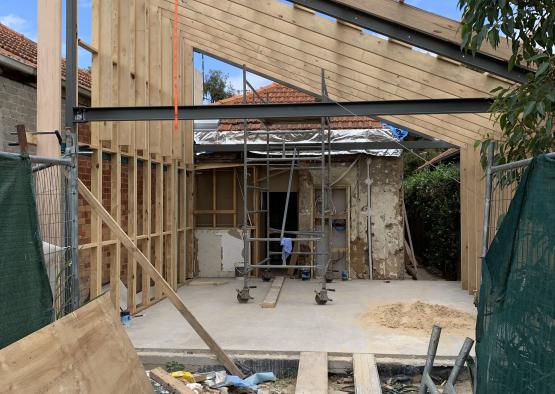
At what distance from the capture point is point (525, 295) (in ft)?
8.15

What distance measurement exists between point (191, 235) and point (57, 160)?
7881mm

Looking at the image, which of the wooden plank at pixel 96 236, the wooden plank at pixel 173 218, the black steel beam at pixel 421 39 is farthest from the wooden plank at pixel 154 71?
the black steel beam at pixel 421 39

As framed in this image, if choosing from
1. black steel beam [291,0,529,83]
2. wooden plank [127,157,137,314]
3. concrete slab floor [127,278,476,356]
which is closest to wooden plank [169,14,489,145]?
black steel beam [291,0,529,83]

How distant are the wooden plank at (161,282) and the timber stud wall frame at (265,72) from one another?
1.56m

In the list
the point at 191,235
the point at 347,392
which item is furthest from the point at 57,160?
Result: the point at 191,235

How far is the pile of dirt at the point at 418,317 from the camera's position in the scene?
6.82 metres

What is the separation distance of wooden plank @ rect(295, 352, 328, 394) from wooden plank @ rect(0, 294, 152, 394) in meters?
1.49

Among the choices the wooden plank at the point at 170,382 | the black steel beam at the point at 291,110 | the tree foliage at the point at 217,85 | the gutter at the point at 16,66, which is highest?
the tree foliage at the point at 217,85

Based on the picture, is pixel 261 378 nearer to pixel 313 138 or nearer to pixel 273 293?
pixel 273 293

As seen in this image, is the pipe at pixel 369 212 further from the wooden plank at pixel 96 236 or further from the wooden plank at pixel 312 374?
the wooden plank at pixel 96 236

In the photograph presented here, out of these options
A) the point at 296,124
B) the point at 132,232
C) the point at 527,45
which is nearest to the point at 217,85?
the point at 296,124

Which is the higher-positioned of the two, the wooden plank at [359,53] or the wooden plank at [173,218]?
the wooden plank at [359,53]

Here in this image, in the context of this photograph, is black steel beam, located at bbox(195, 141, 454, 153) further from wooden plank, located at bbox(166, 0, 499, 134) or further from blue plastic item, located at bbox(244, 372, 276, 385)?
blue plastic item, located at bbox(244, 372, 276, 385)

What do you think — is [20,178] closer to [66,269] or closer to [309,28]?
[66,269]
